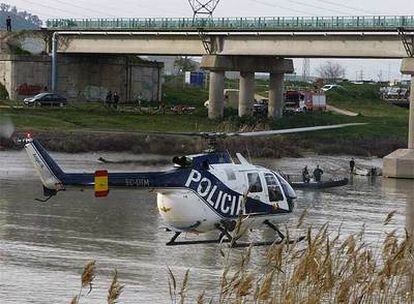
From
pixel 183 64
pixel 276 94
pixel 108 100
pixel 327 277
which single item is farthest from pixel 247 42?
pixel 183 64

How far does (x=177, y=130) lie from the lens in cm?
6894

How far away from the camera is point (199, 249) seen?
85.1 ft

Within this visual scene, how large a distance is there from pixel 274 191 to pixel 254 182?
2.11ft

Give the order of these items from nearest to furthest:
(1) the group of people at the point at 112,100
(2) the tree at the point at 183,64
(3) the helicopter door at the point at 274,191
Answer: (3) the helicopter door at the point at 274,191 < (1) the group of people at the point at 112,100 < (2) the tree at the point at 183,64

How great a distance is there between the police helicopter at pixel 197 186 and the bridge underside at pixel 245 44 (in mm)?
40731

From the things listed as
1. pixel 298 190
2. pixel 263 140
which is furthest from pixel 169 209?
pixel 263 140

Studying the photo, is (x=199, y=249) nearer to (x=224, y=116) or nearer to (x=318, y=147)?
(x=318, y=147)

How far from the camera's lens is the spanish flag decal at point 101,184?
22.3m

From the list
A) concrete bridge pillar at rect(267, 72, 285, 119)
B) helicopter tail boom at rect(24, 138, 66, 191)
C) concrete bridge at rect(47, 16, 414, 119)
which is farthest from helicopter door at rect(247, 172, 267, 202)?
concrete bridge pillar at rect(267, 72, 285, 119)

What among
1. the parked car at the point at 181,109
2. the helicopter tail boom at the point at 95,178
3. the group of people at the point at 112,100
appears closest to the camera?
the helicopter tail boom at the point at 95,178

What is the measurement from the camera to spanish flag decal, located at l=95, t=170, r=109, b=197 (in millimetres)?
22328

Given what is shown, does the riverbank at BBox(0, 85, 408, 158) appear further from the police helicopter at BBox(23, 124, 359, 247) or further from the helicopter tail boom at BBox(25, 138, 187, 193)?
the helicopter tail boom at BBox(25, 138, 187, 193)

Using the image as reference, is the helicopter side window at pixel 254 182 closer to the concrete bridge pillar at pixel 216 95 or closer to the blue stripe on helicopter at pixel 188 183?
the blue stripe on helicopter at pixel 188 183

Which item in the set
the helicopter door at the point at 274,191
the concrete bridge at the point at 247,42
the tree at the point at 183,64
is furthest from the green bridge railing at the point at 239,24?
the tree at the point at 183,64
